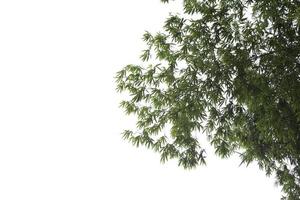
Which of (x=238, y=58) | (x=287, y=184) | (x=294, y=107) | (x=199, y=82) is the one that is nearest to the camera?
(x=294, y=107)

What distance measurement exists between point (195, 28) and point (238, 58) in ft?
4.07

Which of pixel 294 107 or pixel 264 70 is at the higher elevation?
pixel 264 70

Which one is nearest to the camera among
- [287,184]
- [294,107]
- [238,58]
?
[294,107]

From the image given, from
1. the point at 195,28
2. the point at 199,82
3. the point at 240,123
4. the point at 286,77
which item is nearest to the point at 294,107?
the point at 286,77

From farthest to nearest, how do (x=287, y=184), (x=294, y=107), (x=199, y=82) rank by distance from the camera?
(x=287, y=184) < (x=199, y=82) < (x=294, y=107)

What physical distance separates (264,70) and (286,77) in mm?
661

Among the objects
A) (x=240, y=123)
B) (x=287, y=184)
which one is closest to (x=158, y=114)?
(x=240, y=123)

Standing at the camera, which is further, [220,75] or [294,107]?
[220,75]

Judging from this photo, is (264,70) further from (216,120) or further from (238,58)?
(216,120)

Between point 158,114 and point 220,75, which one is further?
point 158,114

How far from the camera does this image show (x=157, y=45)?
32.0ft

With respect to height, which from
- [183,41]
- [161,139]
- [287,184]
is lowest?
[287,184]

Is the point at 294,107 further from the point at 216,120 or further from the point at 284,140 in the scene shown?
the point at 216,120

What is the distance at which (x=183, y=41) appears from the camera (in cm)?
930
